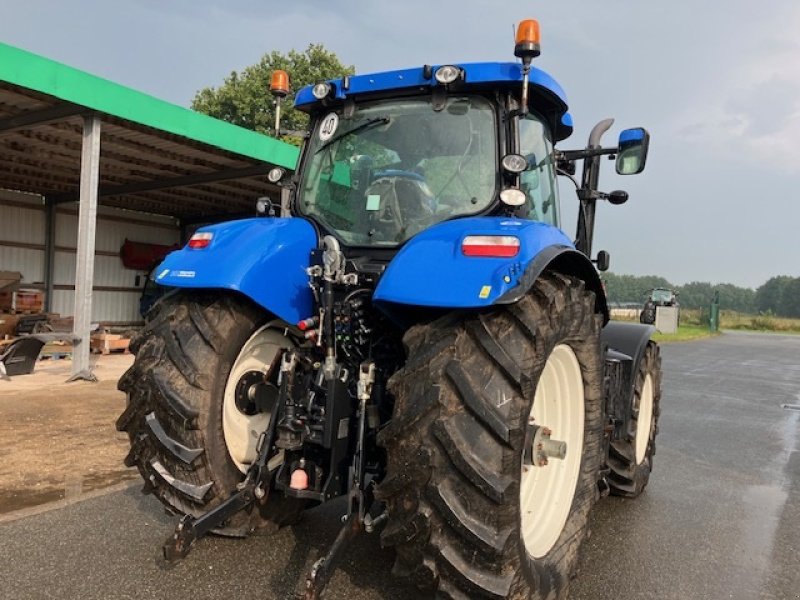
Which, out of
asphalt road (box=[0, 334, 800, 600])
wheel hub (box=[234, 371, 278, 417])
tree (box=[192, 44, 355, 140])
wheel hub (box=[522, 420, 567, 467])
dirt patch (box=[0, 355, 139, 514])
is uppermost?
tree (box=[192, 44, 355, 140])

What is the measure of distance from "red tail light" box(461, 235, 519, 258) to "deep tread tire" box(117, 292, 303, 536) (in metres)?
1.20

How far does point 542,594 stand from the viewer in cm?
252

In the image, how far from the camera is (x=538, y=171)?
3.60 meters

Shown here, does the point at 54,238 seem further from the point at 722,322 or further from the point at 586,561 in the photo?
the point at 722,322

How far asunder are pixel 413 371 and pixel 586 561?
6.19 ft

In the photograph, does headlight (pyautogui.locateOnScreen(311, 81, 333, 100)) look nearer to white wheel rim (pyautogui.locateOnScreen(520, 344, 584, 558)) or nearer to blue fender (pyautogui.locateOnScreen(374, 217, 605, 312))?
blue fender (pyautogui.locateOnScreen(374, 217, 605, 312))

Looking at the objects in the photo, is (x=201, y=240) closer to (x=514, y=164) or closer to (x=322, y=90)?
(x=322, y=90)

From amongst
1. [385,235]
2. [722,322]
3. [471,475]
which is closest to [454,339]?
[471,475]

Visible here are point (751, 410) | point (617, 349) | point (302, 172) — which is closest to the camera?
point (302, 172)

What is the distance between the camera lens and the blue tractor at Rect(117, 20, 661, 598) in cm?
228

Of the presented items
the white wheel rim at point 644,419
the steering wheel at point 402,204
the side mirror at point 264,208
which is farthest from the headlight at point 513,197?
the white wheel rim at point 644,419

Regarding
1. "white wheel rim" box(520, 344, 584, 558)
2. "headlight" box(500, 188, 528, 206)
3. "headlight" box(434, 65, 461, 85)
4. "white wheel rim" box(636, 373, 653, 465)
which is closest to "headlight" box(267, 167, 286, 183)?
"headlight" box(434, 65, 461, 85)

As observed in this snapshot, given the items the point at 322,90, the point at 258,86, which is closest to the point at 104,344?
the point at 322,90

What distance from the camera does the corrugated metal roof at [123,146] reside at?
8.25 meters
